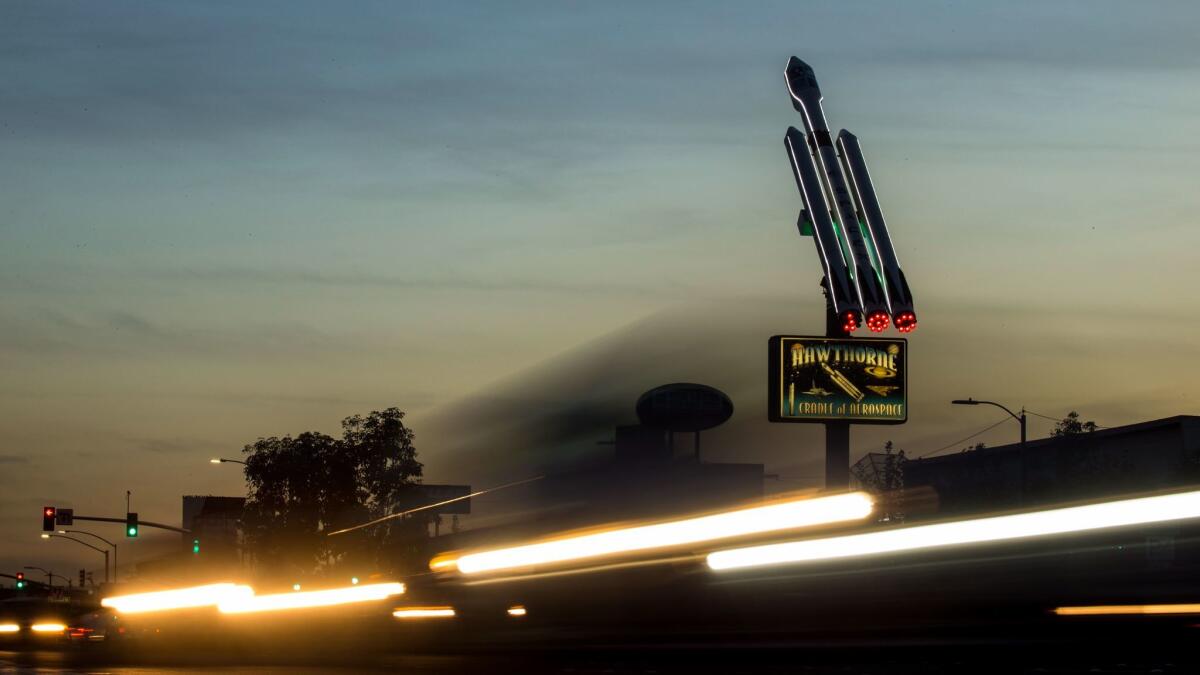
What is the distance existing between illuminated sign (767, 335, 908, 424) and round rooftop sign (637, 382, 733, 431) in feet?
66.9

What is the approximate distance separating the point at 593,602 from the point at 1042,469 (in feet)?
248

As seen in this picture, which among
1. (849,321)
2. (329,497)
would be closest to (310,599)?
(849,321)

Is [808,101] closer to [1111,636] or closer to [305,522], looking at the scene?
[305,522]

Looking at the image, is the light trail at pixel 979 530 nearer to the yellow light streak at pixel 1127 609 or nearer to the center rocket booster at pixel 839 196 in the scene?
the yellow light streak at pixel 1127 609

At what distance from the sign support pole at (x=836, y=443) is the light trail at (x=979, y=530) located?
35839 millimetres

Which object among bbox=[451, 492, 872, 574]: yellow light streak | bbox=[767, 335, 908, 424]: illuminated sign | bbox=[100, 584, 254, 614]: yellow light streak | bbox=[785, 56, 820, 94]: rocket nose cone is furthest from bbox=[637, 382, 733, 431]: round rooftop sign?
bbox=[785, 56, 820, 94]: rocket nose cone

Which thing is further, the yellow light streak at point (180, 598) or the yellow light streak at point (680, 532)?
the yellow light streak at point (180, 598)

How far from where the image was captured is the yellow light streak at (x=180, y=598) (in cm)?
2589

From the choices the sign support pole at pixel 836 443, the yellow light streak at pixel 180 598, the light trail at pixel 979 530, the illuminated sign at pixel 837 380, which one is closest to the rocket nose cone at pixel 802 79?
the sign support pole at pixel 836 443

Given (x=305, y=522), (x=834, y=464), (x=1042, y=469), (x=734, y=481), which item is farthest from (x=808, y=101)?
(x=1042, y=469)

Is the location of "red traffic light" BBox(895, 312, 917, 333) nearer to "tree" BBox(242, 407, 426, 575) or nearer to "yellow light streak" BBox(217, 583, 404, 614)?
"tree" BBox(242, 407, 426, 575)

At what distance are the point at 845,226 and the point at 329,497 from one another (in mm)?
23454

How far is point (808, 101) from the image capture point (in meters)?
46.8

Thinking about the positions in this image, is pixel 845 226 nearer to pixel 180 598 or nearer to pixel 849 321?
pixel 849 321
